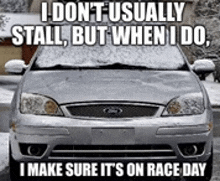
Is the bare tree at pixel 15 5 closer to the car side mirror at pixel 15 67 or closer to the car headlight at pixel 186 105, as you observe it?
the car side mirror at pixel 15 67

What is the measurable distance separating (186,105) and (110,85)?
71cm

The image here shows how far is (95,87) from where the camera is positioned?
473 centimetres

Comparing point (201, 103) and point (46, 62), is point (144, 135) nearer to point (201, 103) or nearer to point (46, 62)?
point (201, 103)

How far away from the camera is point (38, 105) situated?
464cm

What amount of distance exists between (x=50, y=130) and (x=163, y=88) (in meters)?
1.10

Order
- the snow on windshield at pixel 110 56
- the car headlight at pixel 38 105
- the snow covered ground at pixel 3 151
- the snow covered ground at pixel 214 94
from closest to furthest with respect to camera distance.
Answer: the car headlight at pixel 38 105, the snow on windshield at pixel 110 56, the snow covered ground at pixel 3 151, the snow covered ground at pixel 214 94

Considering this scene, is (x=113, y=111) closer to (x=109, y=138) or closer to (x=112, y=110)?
(x=112, y=110)

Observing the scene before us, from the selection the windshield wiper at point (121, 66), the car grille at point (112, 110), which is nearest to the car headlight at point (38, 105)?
the car grille at point (112, 110)

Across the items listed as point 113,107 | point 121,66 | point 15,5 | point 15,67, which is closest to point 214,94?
point 15,67

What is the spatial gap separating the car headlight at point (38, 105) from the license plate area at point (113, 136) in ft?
1.24

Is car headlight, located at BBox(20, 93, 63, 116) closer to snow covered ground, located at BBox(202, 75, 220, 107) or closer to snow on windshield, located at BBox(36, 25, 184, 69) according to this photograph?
snow on windshield, located at BBox(36, 25, 184, 69)

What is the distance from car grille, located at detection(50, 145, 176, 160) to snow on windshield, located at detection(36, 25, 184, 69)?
4.10 feet

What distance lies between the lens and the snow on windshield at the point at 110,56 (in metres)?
5.59

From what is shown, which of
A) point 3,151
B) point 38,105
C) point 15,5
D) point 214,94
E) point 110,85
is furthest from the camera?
point 15,5
